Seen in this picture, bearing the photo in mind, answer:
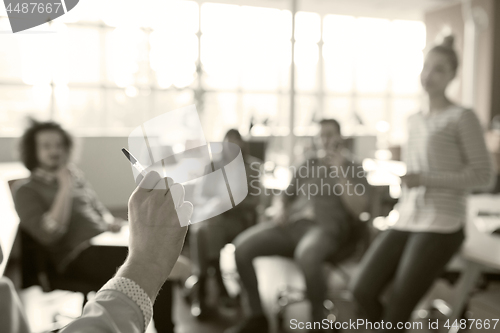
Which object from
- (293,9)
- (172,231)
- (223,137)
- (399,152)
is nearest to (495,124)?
(399,152)

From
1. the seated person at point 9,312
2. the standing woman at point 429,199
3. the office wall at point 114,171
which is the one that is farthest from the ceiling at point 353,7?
the seated person at point 9,312

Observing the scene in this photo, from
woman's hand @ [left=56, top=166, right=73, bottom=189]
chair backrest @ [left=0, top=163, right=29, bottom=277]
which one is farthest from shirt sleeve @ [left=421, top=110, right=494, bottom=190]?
woman's hand @ [left=56, top=166, right=73, bottom=189]

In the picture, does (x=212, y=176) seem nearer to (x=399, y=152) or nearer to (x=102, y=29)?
(x=102, y=29)

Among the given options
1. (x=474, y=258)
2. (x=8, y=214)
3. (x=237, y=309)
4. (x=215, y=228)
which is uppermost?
(x=8, y=214)

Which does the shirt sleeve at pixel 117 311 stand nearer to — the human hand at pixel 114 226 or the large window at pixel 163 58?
the large window at pixel 163 58

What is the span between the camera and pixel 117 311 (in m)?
0.53

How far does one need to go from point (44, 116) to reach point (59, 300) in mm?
1040

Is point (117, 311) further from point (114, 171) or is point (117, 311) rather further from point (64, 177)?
point (64, 177)

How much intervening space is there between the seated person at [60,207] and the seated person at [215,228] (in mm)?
326

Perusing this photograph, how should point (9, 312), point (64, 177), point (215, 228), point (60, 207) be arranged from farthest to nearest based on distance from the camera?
point (64, 177) → point (60, 207) → point (215, 228) → point (9, 312)

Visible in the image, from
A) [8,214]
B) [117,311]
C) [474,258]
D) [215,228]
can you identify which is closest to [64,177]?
[8,214]

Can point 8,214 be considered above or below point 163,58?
below

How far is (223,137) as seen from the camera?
1009mm

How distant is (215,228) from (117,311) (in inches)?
40.7
